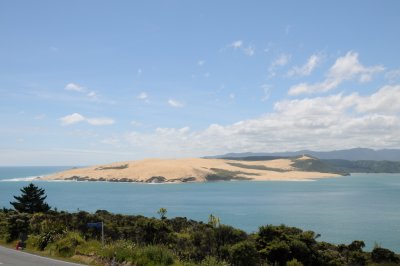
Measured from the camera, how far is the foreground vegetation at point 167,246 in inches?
719

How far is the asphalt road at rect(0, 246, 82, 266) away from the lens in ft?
58.1

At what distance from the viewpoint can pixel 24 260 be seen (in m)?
18.9

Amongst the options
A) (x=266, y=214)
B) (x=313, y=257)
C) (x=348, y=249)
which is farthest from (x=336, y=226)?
(x=313, y=257)

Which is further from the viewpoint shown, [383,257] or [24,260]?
[383,257]

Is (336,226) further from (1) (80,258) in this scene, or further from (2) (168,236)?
(1) (80,258)

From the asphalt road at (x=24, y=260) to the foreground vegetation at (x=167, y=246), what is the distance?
131cm

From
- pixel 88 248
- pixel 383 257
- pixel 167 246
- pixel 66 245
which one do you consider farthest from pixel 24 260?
pixel 383 257

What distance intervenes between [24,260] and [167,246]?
9144 millimetres

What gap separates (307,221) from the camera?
292 feet

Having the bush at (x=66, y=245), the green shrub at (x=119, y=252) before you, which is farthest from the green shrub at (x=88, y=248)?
the green shrub at (x=119, y=252)

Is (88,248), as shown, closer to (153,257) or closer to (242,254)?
(153,257)

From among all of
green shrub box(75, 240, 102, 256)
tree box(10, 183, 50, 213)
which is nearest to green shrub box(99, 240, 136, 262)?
green shrub box(75, 240, 102, 256)

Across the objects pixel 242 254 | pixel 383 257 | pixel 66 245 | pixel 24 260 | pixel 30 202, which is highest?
pixel 66 245

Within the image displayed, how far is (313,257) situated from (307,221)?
63994 millimetres
